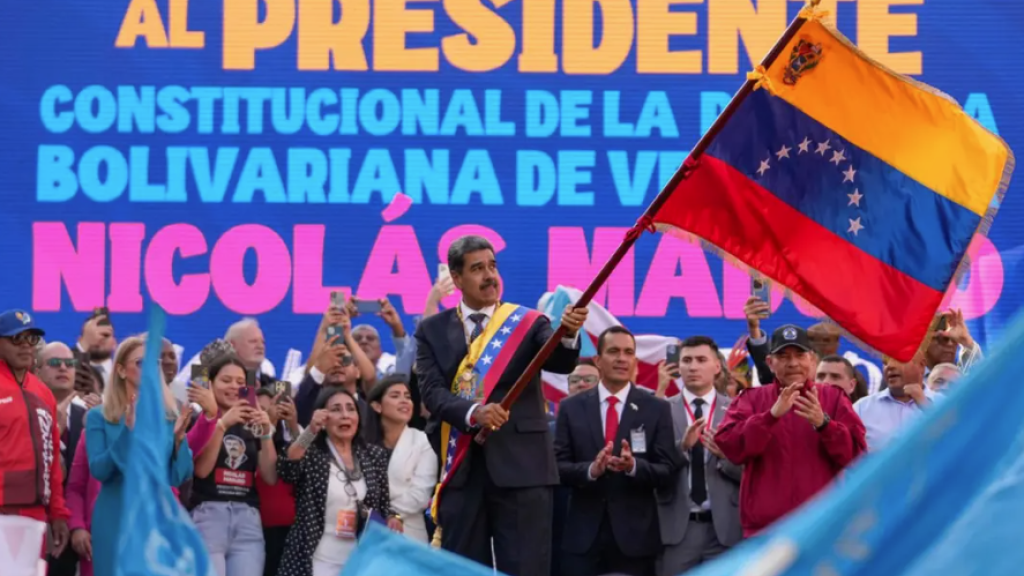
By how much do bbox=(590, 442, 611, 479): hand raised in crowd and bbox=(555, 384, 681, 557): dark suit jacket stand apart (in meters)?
0.10

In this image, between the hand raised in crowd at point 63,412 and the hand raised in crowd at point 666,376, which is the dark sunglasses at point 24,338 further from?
the hand raised in crowd at point 666,376

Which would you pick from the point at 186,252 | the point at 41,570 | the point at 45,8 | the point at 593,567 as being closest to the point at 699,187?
the point at 593,567

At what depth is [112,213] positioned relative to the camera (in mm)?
11297

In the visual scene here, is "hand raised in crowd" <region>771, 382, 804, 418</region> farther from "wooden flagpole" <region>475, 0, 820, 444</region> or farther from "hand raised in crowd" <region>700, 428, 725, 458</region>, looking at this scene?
"wooden flagpole" <region>475, 0, 820, 444</region>

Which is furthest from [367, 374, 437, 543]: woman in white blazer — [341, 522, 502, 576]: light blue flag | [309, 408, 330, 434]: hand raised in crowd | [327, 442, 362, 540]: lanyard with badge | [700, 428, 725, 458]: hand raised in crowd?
[341, 522, 502, 576]: light blue flag

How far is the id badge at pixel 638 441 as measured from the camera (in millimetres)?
8039

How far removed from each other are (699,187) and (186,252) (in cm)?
547

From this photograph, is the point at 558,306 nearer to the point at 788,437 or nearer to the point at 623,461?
the point at 623,461

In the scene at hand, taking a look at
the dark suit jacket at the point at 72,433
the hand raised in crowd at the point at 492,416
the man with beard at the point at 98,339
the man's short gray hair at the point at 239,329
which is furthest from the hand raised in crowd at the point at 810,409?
the man with beard at the point at 98,339

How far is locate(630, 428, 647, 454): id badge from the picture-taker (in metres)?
8.04

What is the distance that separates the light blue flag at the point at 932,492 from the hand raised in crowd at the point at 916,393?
21.8 ft

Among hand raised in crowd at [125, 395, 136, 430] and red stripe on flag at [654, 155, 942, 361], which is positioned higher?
red stripe on flag at [654, 155, 942, 361]

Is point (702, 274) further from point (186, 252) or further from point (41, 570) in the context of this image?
point (41, 570)

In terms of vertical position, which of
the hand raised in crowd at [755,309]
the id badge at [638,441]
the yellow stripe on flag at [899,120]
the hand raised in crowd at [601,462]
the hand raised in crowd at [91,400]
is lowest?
the hand raised in crowd at [601,462]
